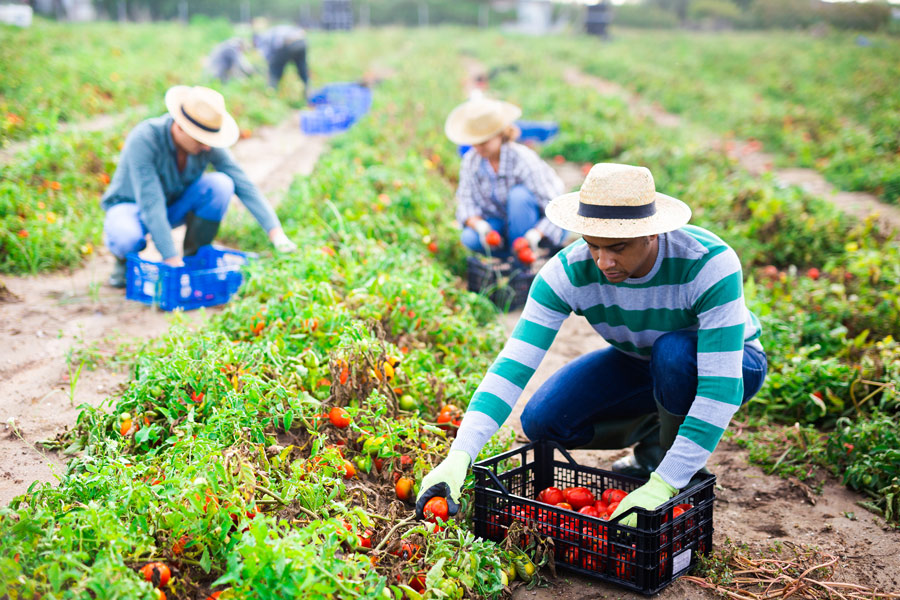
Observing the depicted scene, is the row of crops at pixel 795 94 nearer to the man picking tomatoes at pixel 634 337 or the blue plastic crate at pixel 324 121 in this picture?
the man picking tomatoes at pixel 634 337

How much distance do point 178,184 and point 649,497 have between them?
3468mm

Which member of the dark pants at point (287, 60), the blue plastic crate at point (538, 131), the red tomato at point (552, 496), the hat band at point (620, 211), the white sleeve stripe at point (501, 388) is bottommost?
the red tomato at point (552, 496)

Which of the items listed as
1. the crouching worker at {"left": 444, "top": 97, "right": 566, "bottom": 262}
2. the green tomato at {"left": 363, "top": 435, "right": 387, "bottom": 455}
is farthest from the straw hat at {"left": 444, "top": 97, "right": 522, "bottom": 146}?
the green tomato at {"left": 363, "top": 435, "right": 387, "bottom": 455}

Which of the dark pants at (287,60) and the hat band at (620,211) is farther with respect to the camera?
the dark pants at (287,60)

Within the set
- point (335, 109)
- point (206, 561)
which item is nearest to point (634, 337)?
point (206, 561)

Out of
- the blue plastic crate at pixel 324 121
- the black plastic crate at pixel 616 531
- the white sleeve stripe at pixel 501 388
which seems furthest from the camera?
the blue plastic crate at pixel 324 121

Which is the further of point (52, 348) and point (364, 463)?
point (52, 348)

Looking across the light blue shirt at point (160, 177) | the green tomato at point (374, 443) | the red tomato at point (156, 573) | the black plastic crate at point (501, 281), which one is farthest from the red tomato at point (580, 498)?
the light blue shirt at point (160, 177)

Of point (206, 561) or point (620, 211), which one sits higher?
point (620, 211)

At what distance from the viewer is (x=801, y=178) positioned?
851cm

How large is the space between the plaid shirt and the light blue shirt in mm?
1283

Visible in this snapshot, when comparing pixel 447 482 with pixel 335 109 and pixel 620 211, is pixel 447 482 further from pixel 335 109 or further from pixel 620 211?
pixel 335 109

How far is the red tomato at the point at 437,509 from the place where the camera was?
232cm

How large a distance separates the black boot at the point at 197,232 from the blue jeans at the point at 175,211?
4 cm
